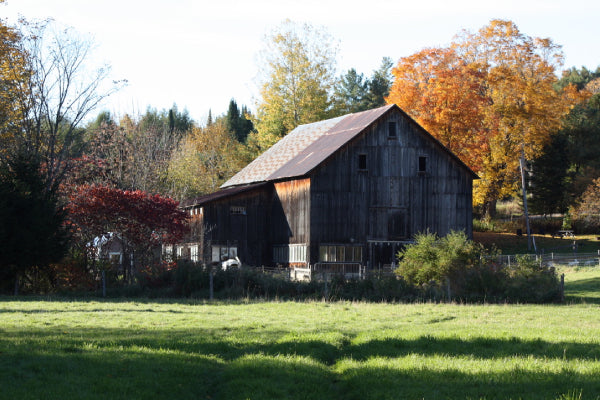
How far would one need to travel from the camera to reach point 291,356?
13.5 metres

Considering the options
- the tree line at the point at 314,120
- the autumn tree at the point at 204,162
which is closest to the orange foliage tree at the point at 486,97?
the tree line at the point at 314,120

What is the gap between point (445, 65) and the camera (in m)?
61.7

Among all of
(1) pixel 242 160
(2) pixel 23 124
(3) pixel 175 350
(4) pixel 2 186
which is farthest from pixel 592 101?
(3) pixel 175 350

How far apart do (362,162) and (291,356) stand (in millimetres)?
31254

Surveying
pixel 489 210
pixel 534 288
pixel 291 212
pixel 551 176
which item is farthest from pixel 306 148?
pixel 551 176

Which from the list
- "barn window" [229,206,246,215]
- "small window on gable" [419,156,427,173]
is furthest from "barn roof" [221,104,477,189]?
"barn window" [229,206,246,215]

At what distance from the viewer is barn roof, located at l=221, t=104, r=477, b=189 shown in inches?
1734

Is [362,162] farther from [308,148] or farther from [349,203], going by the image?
[308,148]

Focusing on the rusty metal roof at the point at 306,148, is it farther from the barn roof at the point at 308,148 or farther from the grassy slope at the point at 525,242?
the grassy slope at the point at 525,242

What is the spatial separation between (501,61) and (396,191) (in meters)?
25.4

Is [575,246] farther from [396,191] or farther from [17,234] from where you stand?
[17,234]

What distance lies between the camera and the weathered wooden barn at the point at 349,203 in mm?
43062

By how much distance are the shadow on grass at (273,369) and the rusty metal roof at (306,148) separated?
28364 mm

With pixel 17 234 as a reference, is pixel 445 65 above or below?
above
